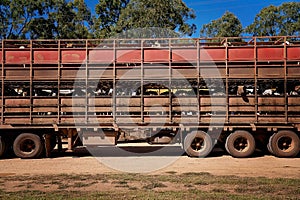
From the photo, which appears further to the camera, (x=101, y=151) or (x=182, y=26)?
(x=182, y=26)

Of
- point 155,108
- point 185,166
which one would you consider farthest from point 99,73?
point 185,166

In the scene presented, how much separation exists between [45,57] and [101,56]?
2.12 meters

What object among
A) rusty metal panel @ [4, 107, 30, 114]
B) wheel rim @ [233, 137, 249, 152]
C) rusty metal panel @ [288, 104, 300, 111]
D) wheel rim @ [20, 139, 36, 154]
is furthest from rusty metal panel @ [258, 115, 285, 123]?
rusty metal panel @ [4, 107, 30, 114]

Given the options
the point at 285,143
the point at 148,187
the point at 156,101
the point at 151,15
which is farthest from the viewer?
the point at 151,15

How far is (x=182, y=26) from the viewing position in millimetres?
32250

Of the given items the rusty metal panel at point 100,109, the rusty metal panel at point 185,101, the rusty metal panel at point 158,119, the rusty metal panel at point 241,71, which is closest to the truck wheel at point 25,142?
the rusty metal panel at point 100,109

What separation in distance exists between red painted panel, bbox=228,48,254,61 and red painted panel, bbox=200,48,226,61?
265 mm

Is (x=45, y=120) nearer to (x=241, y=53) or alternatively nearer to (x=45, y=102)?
(x=45, y=102)

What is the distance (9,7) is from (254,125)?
27.8 metres

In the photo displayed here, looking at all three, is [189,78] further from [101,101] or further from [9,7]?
[9,7]

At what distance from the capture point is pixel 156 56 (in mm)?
13398

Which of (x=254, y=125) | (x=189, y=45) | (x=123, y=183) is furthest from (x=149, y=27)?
(x=123, y=183)

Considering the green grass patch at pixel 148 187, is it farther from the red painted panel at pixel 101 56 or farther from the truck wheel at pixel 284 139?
the red painted panel at pixel 101 56

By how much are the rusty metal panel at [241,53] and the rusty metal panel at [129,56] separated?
3.45 meters
